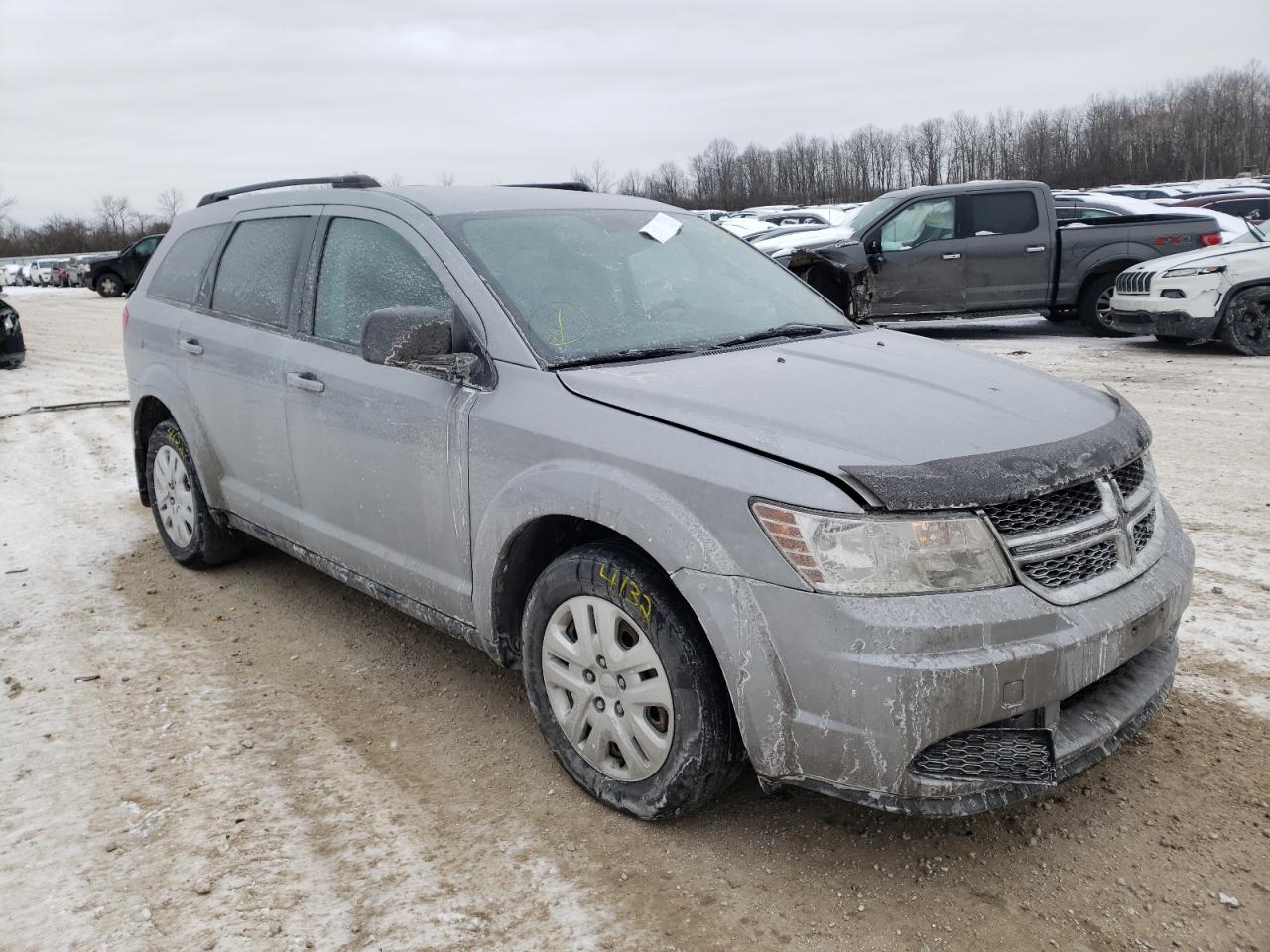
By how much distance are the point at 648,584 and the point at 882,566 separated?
609 millimetres

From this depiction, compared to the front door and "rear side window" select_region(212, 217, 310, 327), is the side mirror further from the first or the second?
"rear side window" select_region(212, 217, 310, 327)

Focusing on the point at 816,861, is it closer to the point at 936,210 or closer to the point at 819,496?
the point at 819,496

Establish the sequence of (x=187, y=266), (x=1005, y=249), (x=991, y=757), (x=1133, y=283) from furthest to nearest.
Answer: (x=1005, y=249) → (x=1133, y=283) → (x=187, y=266) → (x=991, y=757)

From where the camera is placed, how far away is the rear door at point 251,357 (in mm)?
4082

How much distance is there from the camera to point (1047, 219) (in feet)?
40.2

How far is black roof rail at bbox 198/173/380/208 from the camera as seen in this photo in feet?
13.5

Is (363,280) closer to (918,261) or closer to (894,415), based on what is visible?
(894,415)

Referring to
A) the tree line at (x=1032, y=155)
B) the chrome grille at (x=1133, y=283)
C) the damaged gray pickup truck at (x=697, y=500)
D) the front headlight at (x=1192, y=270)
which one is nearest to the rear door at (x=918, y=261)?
the chrome grille at (x=1133, y=283)

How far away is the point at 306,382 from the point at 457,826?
5.80 feet

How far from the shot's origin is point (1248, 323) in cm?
1041

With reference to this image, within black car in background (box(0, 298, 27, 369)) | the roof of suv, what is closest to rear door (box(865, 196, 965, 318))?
the roof of suv

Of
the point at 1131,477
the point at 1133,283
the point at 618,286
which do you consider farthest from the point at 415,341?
the point at 1133,283

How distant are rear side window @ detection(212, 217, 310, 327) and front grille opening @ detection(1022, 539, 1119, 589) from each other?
9.68 feet

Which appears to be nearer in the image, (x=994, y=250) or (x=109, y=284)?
(x=994, y=250)
